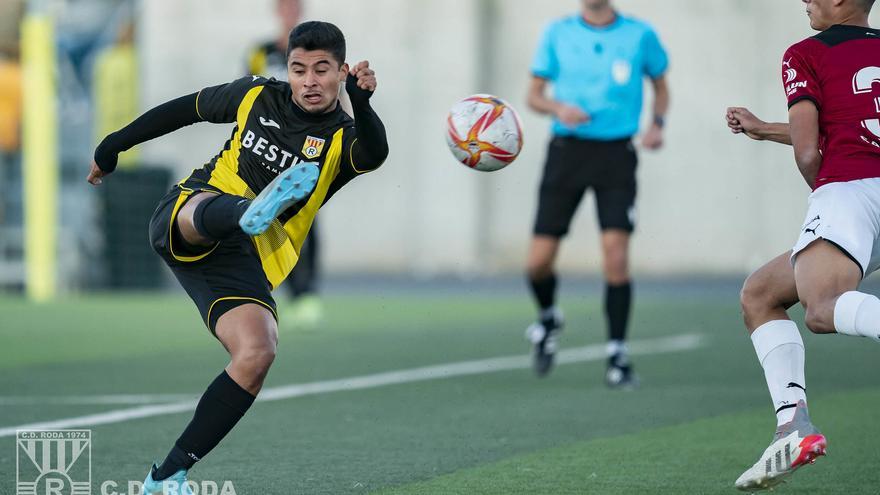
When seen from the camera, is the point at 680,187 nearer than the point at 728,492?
No

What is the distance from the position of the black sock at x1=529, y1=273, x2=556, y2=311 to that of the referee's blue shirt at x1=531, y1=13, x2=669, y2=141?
96cm

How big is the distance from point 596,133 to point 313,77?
417 centimetres

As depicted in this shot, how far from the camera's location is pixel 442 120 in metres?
23.2

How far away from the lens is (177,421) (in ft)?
23.9

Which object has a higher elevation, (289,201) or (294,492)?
(289,201)

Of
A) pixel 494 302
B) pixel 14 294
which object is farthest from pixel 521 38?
pixel 14 294

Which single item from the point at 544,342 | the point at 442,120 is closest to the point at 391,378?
the point at 544,342

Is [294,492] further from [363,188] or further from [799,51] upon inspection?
[363,188]

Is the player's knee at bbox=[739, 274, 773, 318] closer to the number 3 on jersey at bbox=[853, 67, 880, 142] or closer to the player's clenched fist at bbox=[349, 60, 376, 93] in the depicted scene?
the number 3 on jersey at bbox=[853, 67, 880, 142]

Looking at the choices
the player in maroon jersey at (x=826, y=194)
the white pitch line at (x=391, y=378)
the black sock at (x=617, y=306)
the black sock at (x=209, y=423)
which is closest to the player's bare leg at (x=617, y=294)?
the black sock at (x=617, y=306)

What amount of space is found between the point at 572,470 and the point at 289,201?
1711 millimetres

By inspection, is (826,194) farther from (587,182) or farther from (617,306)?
(587,182)

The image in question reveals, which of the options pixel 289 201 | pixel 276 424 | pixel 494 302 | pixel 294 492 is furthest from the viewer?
pixel 494 302

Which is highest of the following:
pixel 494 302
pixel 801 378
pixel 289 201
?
pixel 289 201
